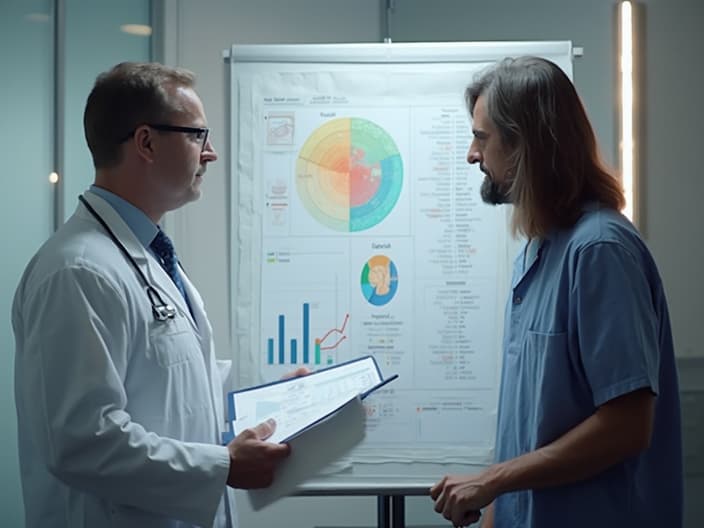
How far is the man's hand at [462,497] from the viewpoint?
4.39 ft

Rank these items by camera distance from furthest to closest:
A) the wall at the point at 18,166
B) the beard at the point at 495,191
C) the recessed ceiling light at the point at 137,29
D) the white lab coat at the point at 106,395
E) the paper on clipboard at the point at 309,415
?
the recessed ceiling light at the point at 137,29 < the wall at the point at 18,166 < the beard at the point at 495,191 < the paper on clipboard at the point at 309,415 < the white lab coat at the point at 106,395

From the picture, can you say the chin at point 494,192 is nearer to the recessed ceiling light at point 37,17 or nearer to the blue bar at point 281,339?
the blue bar at point 281,339

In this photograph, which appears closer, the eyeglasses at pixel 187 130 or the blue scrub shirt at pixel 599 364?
the blue scrub shirt at pixel 599 364

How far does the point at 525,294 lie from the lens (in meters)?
1.52

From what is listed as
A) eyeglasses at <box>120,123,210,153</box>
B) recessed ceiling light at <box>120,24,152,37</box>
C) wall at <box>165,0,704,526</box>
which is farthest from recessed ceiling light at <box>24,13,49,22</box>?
eyeglasses at <box>120,123,210,153</box>

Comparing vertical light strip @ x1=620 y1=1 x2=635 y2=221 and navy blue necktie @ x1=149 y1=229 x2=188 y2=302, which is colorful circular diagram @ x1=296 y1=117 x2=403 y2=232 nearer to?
navy blue necktie @ x1=149 y1=229 x2=188 y2=302

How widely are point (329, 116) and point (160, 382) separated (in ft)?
3.73

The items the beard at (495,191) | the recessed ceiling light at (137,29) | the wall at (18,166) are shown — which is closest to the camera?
the beard at (495,191)

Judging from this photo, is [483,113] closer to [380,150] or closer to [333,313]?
[380,150]

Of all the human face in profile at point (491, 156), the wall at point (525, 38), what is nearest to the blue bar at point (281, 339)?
the wall at point (525, 38)

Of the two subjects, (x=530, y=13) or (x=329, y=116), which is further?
(x=530, y=13)

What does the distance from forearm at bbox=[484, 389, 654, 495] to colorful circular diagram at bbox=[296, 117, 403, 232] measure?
1067mm

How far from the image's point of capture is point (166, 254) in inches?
63.2

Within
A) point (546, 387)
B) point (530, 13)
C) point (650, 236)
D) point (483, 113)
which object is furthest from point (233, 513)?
point (530, 13)
